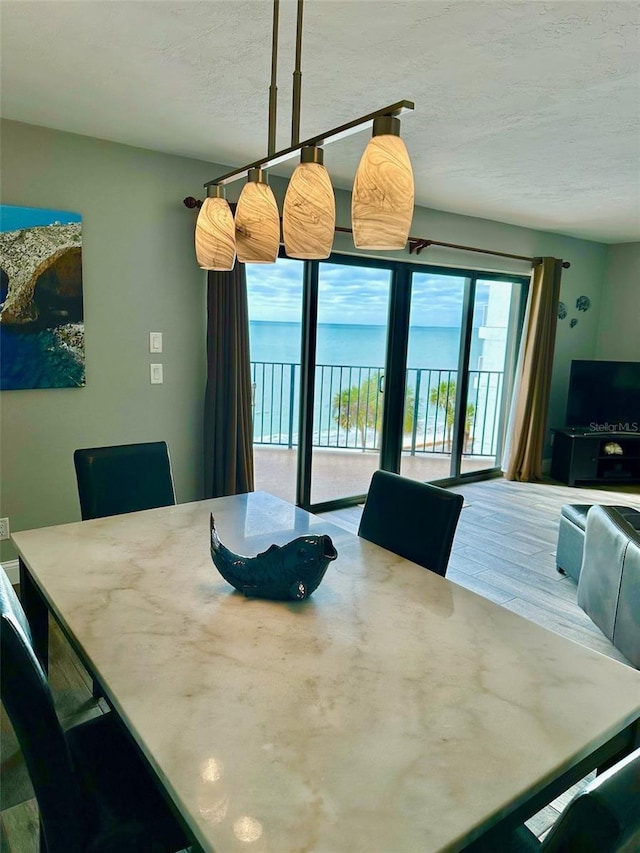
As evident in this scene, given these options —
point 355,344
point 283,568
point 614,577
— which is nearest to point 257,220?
point 283,568

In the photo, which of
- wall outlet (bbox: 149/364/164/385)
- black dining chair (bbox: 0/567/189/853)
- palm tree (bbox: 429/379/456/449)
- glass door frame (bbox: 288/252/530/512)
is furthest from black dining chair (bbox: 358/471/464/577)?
palm tree (bbox: 429/379/456/449)

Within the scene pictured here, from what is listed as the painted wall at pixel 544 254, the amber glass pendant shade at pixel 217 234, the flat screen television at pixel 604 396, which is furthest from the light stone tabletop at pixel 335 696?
the flat screen television at pixel 604 396

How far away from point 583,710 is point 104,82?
2748 mm

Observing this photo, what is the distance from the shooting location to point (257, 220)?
152 centimetres

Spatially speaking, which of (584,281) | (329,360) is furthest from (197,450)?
(584,281)

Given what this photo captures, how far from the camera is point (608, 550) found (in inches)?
106

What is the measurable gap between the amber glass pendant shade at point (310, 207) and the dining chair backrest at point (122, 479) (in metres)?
1.34

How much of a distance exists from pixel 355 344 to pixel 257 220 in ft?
10.8

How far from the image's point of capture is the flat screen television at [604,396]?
5.95 metres

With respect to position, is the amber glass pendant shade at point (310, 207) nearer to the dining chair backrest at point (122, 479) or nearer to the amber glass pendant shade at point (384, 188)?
the amber glass pendant shade at point (384, 188)

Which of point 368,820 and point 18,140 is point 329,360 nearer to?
point 18,140

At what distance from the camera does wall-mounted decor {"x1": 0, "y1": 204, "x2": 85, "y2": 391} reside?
114 inches

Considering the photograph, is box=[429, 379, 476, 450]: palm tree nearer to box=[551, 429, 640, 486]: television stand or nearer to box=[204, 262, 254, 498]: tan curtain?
box=[551, 429, 640, 486]: television stand

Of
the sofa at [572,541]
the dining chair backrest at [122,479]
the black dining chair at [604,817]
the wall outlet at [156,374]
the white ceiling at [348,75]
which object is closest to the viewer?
the black dining chair at [604,817]
